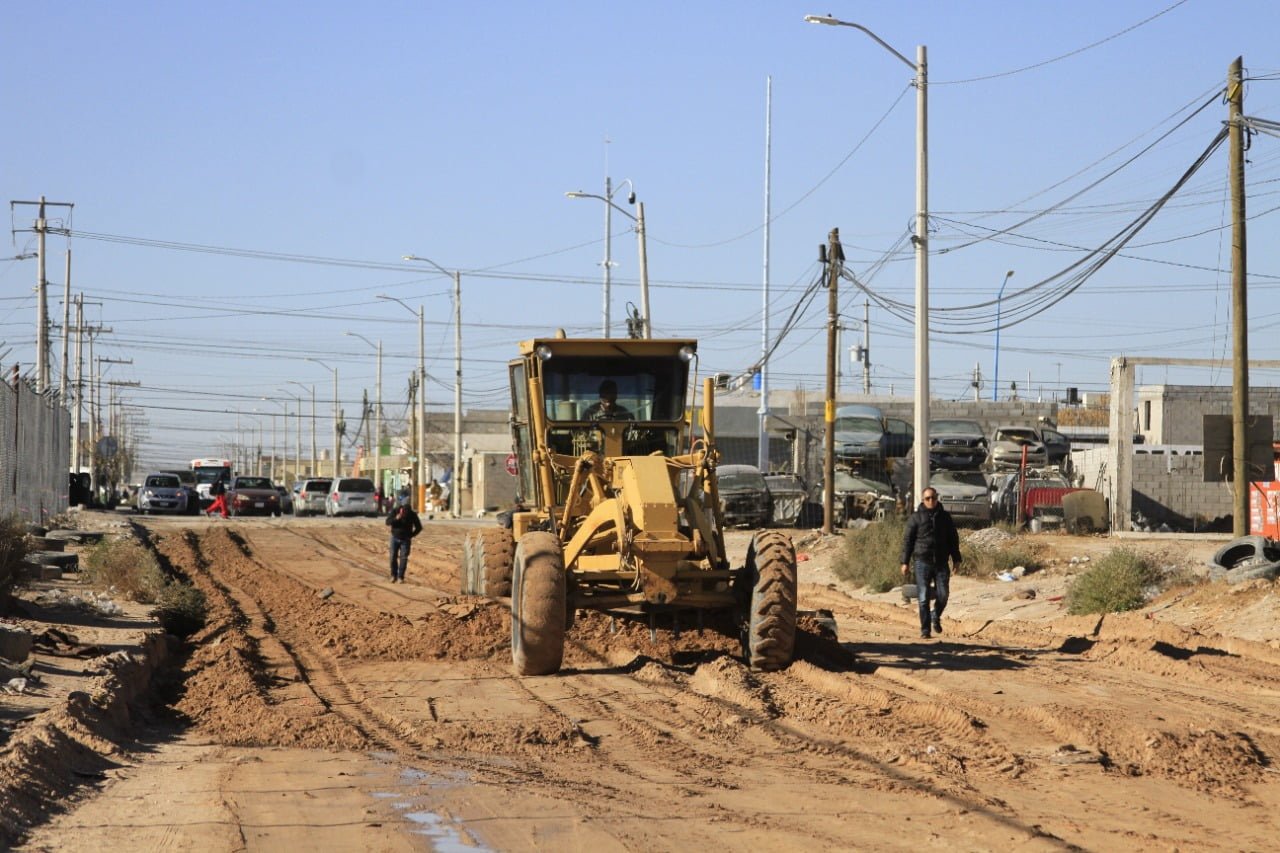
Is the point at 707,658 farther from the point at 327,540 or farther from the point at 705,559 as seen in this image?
the point at 327,540

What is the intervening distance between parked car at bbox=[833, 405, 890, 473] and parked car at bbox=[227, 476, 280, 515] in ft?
87.0

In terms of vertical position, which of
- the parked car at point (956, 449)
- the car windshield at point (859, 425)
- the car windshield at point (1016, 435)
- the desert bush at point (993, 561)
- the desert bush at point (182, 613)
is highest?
the car windshield at point (859, 425)

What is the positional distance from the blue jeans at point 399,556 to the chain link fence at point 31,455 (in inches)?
247

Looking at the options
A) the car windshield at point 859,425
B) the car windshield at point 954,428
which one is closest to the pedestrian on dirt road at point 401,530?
the car windshield at point 859,425

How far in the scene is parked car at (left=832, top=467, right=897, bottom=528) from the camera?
1578 inches

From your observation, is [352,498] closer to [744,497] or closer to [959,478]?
[744,497]

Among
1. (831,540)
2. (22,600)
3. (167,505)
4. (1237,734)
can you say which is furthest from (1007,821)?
(167,505)

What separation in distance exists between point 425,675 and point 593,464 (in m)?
2.59

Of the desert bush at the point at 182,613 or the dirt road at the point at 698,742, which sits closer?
the dirt road at the point at 698,742

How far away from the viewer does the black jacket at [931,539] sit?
18.2 m

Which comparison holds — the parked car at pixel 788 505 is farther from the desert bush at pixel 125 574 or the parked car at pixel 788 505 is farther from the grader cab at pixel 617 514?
the grader cab at pixel 617 514

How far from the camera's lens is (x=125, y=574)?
22703mm

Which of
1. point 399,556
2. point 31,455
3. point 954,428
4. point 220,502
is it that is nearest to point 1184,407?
point 954,428

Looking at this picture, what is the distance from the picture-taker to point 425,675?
14.9 m
